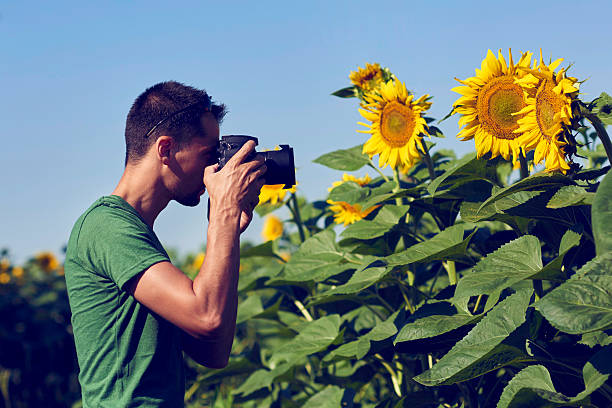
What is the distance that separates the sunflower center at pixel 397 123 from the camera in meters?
2.70

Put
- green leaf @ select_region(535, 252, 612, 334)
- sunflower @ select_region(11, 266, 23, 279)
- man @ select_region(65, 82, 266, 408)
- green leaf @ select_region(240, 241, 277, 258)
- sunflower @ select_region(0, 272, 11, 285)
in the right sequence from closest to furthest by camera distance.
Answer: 1. green leaf @ select_region(535, 252, 612, 334)
2. man @ select_region(65, 82, 266, 408)
3. green leaf @ select_region(240, 241, 277, 258)
4. sunflower @ select_region(0, 272, 11, 285)
5. sunflower @ select_region(11, 266, 23, 279)

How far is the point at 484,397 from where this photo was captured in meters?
2.54

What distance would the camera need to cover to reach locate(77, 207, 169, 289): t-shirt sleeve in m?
1.91

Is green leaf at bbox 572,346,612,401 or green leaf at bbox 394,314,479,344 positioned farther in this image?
green leaf at bbox 394,314,479,344

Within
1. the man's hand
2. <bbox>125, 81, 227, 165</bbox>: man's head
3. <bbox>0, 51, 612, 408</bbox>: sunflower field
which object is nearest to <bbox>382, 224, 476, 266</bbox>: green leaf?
<bbox>0, 51, 612, 408</bbox>: sunflower field

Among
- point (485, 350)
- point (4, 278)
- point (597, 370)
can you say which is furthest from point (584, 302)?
point (4, 278)

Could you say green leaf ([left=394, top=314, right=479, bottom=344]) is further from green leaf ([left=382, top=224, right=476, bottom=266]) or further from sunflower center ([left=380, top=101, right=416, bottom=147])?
sunflower center ([left=380, top=101, right=416, bottom=147])

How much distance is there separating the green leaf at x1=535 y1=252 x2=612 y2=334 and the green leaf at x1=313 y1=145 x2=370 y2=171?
145 centimetres

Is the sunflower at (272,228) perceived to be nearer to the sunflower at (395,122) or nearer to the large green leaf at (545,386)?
the sunflower at (395,122)

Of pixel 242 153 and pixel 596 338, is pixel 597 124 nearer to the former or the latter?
pixel 596 338

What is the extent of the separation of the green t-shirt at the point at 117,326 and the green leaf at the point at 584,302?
100 cm

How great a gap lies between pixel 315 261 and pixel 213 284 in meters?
1.19

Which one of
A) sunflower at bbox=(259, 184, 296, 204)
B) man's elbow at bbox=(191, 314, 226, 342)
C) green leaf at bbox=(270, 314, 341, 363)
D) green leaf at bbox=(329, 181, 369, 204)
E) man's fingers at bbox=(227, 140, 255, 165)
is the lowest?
green leaf at bbox=(270, 314, 341, 363)

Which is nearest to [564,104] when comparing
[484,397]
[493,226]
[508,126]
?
[508,126]
